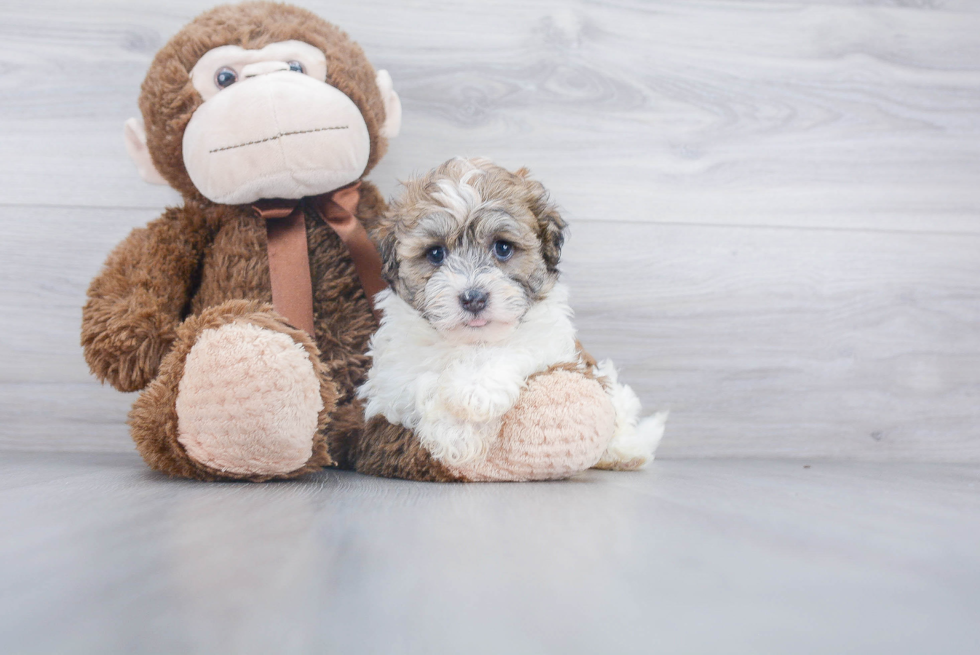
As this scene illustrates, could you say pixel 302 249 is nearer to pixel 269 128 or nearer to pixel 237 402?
pixel 269 128

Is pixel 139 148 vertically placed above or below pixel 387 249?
above

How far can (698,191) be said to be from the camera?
5.04 feet

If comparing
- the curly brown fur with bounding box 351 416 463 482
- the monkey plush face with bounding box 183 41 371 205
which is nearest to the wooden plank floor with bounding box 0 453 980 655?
the curly brown fur with bounding box 351 416 463 482

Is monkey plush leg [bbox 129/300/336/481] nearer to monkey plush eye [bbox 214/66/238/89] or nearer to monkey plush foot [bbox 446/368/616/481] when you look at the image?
monkey plush foot [bbox 446/368/616/481]

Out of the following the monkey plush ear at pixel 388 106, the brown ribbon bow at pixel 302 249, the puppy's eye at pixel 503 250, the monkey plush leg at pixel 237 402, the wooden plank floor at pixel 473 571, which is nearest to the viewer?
the wooden plank floor at pixel 473 571

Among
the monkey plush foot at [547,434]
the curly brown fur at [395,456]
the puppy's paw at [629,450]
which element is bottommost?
the puppy's paw at [629,450]

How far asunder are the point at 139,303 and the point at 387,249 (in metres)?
0.40

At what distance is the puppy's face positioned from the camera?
3.18ft

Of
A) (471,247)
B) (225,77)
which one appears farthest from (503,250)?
(225,77)

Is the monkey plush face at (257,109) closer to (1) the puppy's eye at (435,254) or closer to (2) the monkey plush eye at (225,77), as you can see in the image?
(2) the monkey plush eye at (225,77)

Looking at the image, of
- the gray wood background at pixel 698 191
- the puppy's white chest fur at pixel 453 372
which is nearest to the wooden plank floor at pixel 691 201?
the gray wood background at pixel 698 191

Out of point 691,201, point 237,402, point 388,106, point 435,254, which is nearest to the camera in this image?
point 237,402

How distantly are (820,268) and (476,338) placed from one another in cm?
97

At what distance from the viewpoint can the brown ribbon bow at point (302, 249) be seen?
112 centimetres
